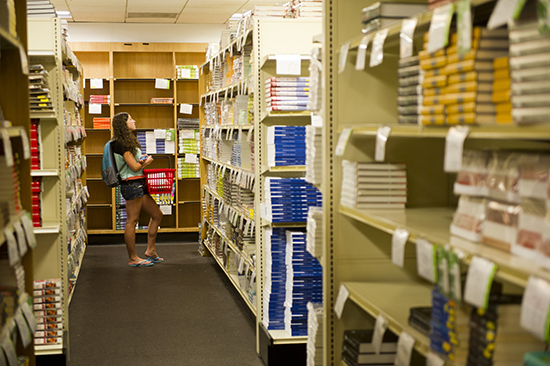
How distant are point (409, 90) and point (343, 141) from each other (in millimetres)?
445

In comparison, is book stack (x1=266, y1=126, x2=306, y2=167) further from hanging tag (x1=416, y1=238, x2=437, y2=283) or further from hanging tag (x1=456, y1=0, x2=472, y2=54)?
hanging tag (x1=456, y1=0, x2=472, y2=54)

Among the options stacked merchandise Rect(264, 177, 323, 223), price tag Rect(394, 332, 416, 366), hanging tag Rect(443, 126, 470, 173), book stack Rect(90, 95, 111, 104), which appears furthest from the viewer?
book stack Rect(90, 95, 111, 104)

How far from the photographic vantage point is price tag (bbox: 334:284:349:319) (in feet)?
8.74

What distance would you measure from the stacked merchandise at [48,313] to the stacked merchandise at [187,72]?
19.6 feet

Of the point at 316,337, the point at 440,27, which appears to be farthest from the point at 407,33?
the point at 316,337

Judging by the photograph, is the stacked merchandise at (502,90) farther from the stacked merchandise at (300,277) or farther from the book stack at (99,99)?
the book stack at (99,99)

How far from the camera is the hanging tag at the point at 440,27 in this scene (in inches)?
65.4

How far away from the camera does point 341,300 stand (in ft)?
8.83

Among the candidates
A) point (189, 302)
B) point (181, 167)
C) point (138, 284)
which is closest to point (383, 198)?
point (189, 302)

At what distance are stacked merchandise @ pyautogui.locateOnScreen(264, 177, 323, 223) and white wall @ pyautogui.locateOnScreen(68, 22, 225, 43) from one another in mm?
6413

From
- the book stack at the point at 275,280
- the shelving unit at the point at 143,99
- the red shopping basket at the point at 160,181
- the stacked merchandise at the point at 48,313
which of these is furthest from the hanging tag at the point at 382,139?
the shelving unit at the point at 143,99

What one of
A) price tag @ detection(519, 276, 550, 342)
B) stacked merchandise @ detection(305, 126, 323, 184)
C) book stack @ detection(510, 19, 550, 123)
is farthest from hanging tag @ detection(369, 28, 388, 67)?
price tag @ detection(519, 276, 550, 342)

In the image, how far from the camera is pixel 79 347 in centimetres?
470

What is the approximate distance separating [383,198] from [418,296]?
17.9 inches
